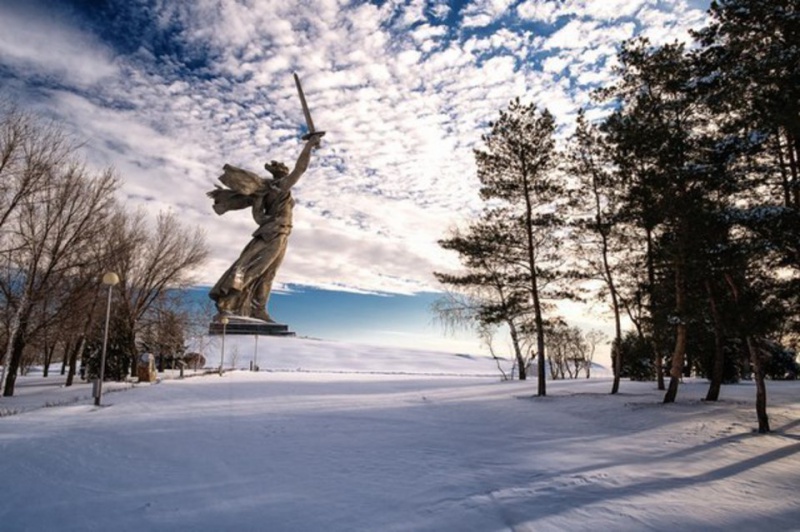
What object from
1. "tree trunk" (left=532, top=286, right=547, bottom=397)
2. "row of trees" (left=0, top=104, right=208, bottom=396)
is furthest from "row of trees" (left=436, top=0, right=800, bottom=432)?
"row of trees" (left=0, top=104, right=208, bottom=396)

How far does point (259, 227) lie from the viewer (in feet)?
103

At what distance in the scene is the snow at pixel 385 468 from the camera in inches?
164

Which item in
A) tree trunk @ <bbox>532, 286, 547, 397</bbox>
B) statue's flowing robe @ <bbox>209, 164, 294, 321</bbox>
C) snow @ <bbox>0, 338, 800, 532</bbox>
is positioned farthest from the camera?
statue's flowing robe @ <bbox>209, 164, 294, 321</bbox>

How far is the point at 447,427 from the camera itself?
8961mm

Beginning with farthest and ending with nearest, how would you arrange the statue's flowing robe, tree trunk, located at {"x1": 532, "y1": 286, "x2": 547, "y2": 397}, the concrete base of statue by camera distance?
the statue's flowing robe < the concrete base of statue < tree trunk, located at {"x1": 532, "y1": 286, "x2": 547, "y2": 397}

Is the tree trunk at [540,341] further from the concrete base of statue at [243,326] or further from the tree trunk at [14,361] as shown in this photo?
the concrete base of statue at [243,326]

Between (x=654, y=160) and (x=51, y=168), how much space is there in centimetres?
1745

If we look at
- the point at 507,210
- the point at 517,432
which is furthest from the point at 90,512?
the point at 507,210

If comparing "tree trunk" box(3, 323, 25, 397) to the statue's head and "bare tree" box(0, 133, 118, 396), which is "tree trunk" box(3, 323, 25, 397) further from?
the statue's head

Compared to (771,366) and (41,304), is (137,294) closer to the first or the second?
(41,304)

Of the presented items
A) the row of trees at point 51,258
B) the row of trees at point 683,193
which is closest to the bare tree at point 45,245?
the row of trees at point 51,258

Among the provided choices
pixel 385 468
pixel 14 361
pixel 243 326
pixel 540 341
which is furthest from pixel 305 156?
pixel 385 468

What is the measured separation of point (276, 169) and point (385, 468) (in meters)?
29.6

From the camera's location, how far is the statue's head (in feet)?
106
